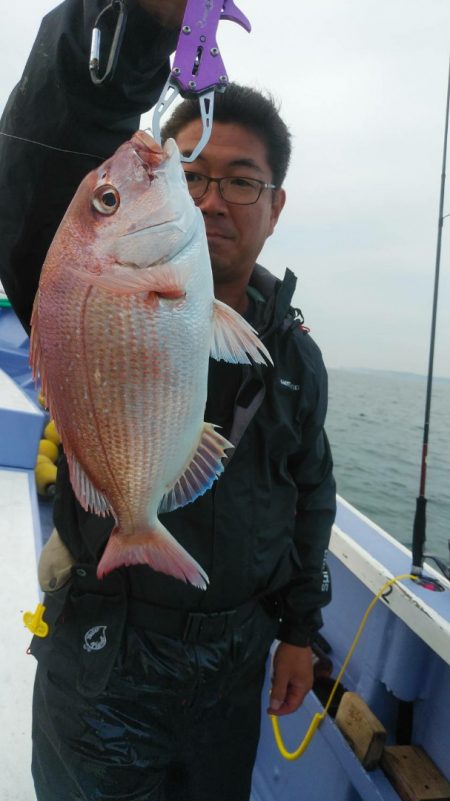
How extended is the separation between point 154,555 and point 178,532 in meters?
0.39

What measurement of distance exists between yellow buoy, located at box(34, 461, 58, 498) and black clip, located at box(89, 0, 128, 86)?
12.5 feet

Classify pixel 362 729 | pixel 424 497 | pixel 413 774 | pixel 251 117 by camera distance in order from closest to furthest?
pixel 251 117
pixel 413 774
pixel 362 729
pixel 424 497

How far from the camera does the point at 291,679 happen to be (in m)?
1.99

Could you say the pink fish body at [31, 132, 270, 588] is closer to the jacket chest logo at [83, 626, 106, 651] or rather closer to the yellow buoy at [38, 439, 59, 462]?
the jacket chest logo at [83, 626, 106, 651]

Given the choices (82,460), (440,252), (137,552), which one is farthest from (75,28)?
(440,252)

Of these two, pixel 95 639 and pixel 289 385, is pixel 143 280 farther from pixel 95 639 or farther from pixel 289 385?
pixel 95 639

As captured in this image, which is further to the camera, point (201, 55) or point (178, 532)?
point (178, 532)

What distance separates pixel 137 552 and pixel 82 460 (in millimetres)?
224

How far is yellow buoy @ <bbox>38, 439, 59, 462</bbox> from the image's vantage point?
4.88 meters

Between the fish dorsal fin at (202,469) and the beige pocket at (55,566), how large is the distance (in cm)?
55

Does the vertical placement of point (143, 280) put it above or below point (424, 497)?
above

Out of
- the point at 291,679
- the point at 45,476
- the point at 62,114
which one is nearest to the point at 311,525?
the point at 291,679

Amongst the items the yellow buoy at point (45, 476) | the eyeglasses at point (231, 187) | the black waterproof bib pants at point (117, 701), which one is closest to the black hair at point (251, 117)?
the eyeglasses at point (231, 187)

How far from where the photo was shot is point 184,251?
113 centimetres
